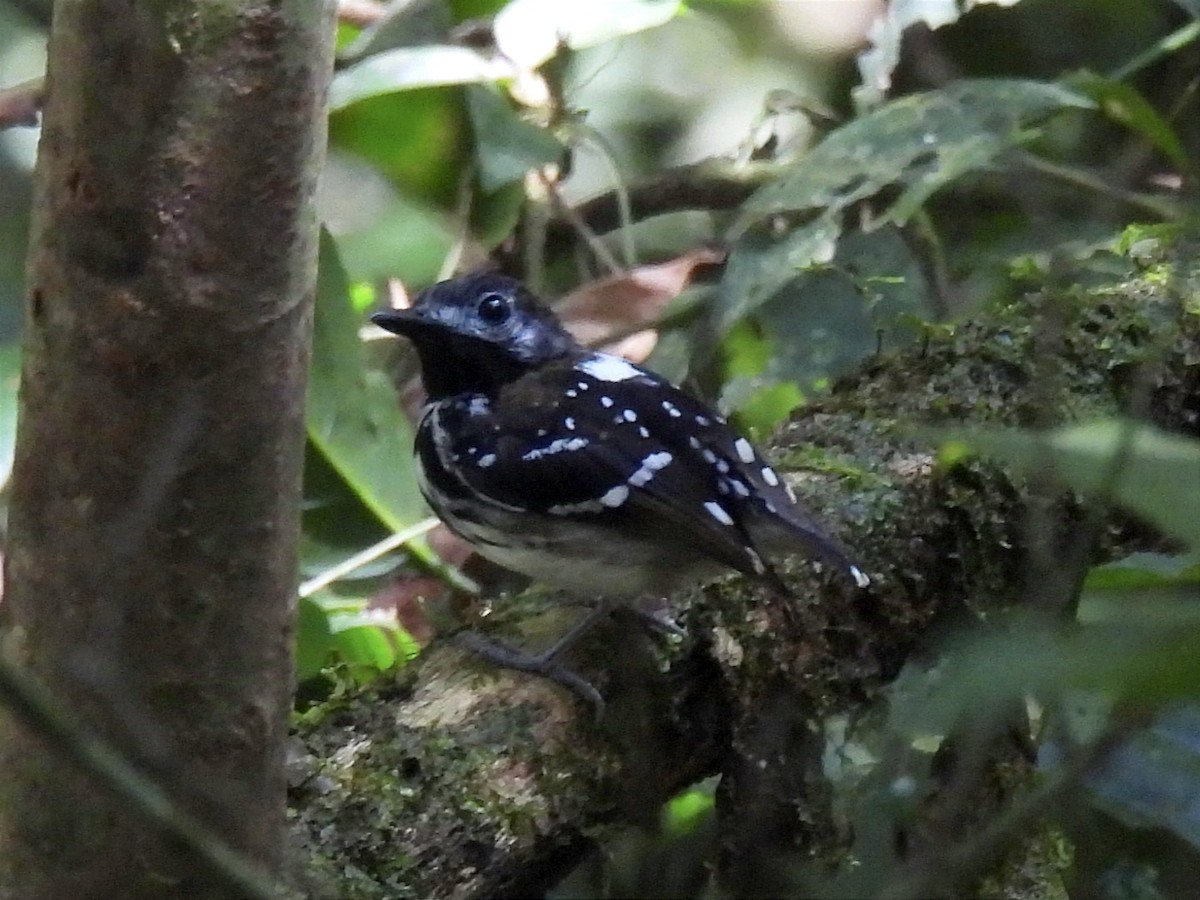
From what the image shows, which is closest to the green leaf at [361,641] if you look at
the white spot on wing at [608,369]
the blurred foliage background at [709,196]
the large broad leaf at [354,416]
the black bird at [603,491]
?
the blurred foliage background at [709,196]

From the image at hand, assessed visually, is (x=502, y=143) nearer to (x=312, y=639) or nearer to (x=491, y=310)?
(x=491, y=310)

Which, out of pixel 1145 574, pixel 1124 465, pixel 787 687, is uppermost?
pixel 1124 465

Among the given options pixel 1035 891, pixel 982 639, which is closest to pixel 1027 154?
pixel 1035 891

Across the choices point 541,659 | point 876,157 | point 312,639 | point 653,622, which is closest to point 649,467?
point 653,622

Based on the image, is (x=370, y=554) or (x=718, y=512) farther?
(x=370, y=554)

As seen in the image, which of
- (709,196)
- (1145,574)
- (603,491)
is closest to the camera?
(1145,574)

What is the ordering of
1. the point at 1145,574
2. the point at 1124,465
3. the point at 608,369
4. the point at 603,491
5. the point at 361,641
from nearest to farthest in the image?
the point at 1124,465, the point at 1145,574, the point at 603,491, the point at 608,369, the point at 361,641

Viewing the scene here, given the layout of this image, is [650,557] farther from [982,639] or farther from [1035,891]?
[982,639]

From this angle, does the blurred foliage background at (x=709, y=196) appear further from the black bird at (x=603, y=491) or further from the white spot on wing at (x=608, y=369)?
the white spot on wing at (x=608, y=369)
